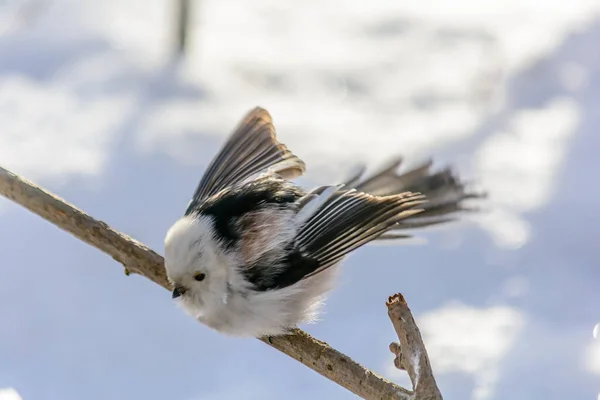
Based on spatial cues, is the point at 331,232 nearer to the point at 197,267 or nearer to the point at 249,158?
the point at 197,267

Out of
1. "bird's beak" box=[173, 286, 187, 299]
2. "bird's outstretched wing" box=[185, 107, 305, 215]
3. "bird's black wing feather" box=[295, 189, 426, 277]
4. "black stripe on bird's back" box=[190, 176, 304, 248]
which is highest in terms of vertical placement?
"bird's outstretched wing" box=[185, 107, 305, 215]

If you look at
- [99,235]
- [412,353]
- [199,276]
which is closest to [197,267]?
[199,276]

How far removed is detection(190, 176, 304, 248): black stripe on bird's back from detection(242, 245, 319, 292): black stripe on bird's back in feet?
0.14

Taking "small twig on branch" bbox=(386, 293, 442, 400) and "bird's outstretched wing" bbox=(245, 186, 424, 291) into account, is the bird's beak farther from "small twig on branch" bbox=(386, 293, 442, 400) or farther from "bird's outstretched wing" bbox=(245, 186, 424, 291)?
"small twig on branch" bbox=(386, 293, 442, 400)

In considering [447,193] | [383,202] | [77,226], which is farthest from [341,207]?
[77,226]

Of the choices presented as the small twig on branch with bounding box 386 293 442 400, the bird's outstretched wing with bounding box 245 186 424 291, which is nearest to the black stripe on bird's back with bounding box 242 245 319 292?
the bird's outstretched wing with bounding box 245 186 424 291

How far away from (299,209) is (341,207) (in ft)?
0.20

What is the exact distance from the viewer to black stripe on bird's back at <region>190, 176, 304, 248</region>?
0.83 m

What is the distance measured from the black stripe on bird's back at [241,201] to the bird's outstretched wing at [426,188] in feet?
0.39

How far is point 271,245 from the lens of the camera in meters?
0.83

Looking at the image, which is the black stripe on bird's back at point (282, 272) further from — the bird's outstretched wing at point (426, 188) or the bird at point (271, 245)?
the bird's outstretched wing at point (426, 188)

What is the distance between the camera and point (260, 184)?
3.03 feet

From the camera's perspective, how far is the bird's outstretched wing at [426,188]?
36.6 inches

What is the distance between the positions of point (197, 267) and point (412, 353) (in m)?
0.25
